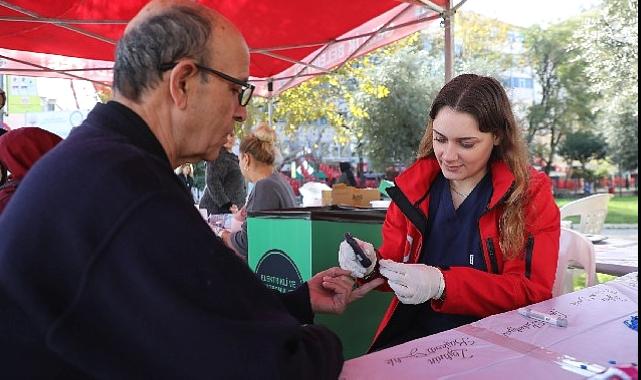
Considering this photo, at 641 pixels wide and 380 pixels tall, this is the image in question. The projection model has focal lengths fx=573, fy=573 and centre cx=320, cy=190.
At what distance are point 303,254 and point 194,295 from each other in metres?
1.64

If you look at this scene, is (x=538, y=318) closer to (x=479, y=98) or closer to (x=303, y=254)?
(x=479, y=98)

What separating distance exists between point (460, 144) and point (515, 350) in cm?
88

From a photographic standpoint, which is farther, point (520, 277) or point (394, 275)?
point (520, 277)

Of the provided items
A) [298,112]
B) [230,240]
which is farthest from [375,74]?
[230,240]

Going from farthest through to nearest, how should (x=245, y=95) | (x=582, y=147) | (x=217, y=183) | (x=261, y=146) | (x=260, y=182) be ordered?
1. (x=582, y=147)
2. (x=217, y=183)
3. (x=261, y=146)
4. (x=260, y=182)
5. (x=245, y=95)

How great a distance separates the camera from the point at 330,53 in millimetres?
6027

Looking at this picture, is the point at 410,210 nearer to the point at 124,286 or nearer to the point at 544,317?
the point at 544,317

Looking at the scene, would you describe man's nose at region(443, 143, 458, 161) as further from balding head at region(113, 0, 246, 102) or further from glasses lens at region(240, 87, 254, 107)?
balding head at region(113, 0, 246, 102)

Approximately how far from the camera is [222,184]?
16.6 ft

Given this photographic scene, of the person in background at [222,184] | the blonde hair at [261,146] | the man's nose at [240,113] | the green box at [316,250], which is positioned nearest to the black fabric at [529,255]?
the green box at [316,250]

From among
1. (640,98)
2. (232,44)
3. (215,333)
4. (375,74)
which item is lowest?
(215,333)

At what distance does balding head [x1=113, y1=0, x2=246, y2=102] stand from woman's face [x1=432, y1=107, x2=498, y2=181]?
3.71ft

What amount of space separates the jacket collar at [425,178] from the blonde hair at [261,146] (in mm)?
1761

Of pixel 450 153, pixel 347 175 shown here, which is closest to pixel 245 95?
pixel 450 153
